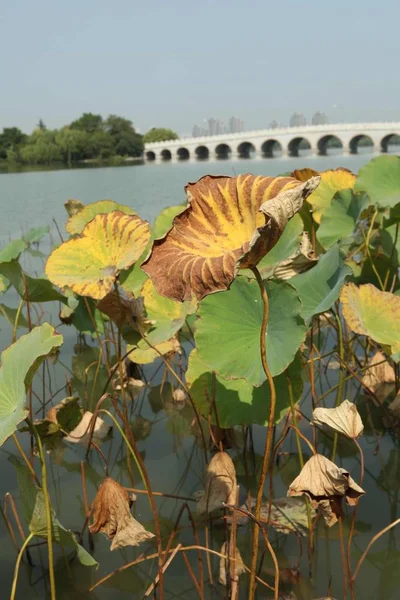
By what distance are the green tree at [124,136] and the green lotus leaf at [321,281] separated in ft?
133

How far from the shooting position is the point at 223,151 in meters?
40.9

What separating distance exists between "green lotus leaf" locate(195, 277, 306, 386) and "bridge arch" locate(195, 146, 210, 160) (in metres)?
40.5

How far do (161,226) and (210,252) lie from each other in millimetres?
1614

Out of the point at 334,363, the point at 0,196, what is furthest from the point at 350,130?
the point at 334,363

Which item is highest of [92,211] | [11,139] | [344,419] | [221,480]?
[11,139]

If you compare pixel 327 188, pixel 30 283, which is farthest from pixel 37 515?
pixel 327 188

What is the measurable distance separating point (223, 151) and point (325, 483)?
41437mm

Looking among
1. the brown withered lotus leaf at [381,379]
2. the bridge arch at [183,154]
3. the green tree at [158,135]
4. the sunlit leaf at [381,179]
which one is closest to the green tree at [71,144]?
the bridge arch at [183,154]

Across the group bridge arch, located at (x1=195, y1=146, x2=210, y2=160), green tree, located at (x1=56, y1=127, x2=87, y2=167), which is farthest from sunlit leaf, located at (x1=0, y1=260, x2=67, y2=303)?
bridge arch, located at (x1=195, y1=146, x2=210, y2=160)

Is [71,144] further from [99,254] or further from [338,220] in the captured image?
[99,254]

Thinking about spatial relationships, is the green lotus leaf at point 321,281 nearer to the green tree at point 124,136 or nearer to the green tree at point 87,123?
the green tree at point 124,136

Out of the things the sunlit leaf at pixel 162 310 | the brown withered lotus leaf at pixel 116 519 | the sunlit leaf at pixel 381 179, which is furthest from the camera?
the sunlit leaf at pixel 381 179

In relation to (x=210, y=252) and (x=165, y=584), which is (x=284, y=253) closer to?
(x=210, y=252)

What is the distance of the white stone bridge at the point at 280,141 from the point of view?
103ft
